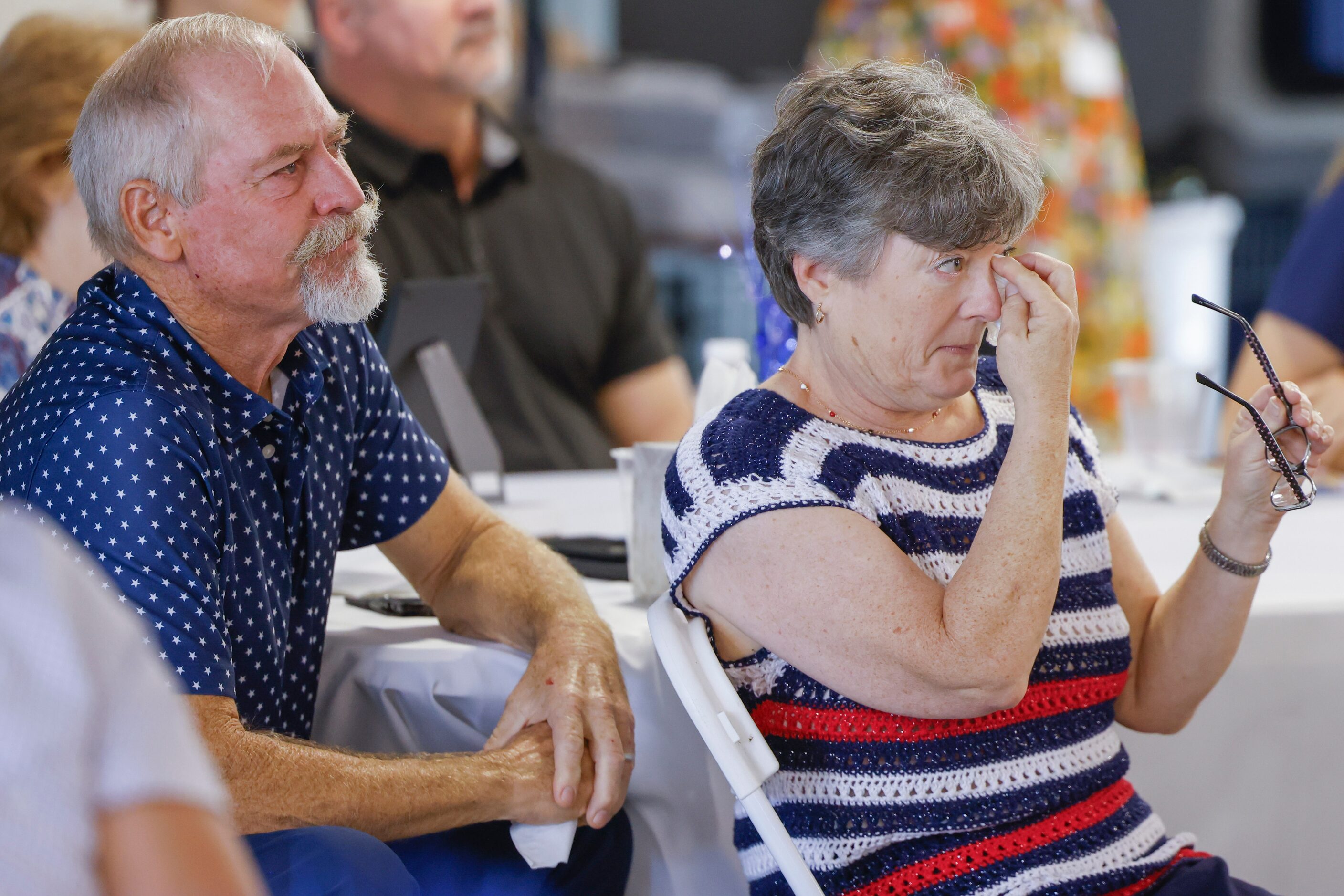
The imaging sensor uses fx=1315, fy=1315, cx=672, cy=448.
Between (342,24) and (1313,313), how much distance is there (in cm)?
195

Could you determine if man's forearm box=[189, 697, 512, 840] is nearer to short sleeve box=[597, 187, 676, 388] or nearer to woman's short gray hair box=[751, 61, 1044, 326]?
woman's short gray hair box=[751, 61, 1044, 326]

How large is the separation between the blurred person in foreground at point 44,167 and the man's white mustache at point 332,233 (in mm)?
642

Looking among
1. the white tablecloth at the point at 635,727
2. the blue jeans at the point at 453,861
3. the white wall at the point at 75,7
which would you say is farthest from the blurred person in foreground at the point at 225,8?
the blue jeans at the point at 453,861

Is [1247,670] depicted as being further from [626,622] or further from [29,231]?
[29,231]

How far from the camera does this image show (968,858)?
108 centimetres

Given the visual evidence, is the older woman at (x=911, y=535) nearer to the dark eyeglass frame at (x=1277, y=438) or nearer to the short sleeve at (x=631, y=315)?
the dark eyeglass frame at (x=1277, y=438)

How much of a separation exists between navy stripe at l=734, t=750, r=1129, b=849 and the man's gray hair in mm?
748

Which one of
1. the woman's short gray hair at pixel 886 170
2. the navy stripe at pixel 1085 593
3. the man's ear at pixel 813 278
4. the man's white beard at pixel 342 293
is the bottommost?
the navy stripe at pixel 1085 593

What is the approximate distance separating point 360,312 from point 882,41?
117 inches

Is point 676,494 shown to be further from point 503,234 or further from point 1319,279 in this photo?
point 503,234

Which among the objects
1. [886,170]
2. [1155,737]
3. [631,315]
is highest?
[886,170]

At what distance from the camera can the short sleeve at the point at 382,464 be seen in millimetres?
1355

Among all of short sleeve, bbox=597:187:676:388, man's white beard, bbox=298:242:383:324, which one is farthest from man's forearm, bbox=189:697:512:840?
short sleeve, bbox=597:187:676:388

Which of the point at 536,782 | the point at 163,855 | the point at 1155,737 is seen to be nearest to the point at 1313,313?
the point at 1155,737
